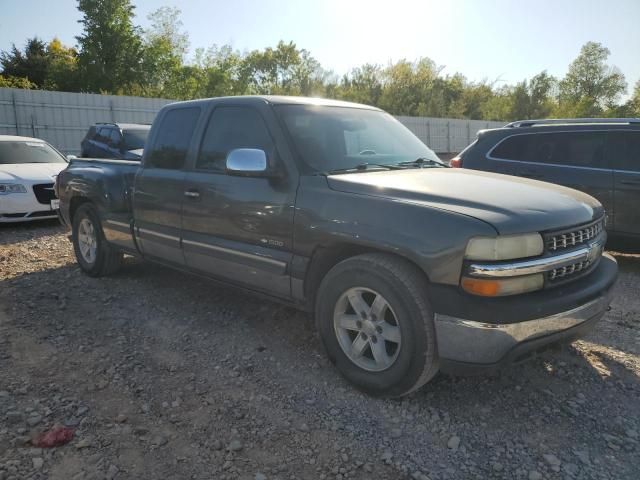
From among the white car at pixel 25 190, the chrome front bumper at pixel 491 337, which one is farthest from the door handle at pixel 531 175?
the white car at pixel 25 190

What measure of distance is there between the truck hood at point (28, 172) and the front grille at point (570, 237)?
820cm

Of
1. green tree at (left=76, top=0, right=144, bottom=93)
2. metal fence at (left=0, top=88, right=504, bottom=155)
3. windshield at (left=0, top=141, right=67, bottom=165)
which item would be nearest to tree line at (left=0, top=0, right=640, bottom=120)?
green tree at (left=76, top=0, right=144, bottom=93)

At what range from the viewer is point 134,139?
37.3ft

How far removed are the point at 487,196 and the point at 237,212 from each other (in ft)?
5.82

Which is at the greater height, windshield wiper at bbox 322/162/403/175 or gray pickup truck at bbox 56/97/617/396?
windshield wiper at bbox 322/162/403/175

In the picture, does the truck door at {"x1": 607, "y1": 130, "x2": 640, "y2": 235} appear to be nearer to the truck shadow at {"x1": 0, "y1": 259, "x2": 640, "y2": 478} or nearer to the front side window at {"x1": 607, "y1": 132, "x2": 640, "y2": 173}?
the front side window at {"x1": 607, "y1": 132, "x2": 640, "y2": 173}

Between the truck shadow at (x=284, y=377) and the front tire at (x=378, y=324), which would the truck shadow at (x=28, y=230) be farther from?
the front tire at (x=378, y=324)

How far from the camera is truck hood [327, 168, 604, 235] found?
2.68 m

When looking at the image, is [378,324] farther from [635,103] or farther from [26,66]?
[635,103]

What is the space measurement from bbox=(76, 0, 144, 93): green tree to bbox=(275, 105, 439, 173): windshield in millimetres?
30376

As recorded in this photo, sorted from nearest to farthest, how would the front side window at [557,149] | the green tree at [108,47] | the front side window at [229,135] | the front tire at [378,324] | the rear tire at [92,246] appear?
1. the front tire at [378,324]
2. the front side window at [229,135]
3. the rear tire at [92,246]
4. the front side window at [557,149]
5. the green tree at [108,47]

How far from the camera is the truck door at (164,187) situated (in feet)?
14.2

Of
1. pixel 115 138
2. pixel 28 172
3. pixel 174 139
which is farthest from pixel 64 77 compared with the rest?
pixel 174 139

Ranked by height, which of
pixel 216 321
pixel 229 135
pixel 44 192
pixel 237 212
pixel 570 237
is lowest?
pixel 216 321
